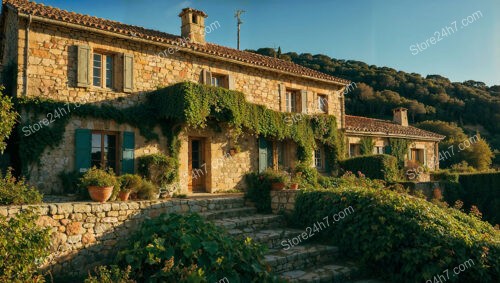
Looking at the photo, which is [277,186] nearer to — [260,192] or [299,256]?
[260,192]

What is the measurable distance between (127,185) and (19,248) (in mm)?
4775

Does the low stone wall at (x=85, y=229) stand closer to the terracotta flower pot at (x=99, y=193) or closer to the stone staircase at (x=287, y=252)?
the terracotta flower pot at (x=99, y=193)

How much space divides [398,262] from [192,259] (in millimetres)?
3756

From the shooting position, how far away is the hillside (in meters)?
39.7

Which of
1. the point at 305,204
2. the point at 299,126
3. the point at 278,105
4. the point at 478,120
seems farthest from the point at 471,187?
the point at 478,120

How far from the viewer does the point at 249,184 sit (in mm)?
10297

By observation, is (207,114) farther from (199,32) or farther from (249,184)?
(199,32)

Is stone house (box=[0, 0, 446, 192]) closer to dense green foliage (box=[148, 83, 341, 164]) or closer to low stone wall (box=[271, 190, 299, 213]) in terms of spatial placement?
dense green foliage (box=[148, 83, 341, 164])

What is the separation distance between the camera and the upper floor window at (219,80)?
46.9 feet

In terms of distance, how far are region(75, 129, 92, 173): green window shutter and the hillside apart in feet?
95.6

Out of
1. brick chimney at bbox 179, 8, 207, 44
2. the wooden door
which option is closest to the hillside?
brick chimney at bbox 179, 8, 207, 44

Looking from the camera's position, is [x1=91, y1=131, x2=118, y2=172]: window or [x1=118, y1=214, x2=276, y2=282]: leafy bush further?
[x1=91, y1=131, x2=118, y2=172]: window

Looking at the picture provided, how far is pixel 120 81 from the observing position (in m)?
11.9

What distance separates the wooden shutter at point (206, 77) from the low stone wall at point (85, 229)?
22.0ft
